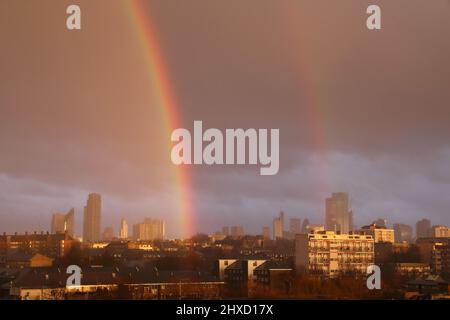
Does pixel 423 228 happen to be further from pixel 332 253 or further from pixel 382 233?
pixel 332 253

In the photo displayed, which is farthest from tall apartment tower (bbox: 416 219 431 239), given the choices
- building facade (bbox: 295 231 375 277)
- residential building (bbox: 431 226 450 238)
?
building facade (bbox: 295 231 375 277)

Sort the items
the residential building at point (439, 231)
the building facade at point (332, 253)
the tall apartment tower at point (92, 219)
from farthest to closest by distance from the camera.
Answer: the residential building at point (439, 231) → the tall apartment tower at point (92, 219) → the building facade at point (332, 253)

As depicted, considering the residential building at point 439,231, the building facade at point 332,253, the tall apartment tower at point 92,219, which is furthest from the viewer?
the residential building at point 439,231

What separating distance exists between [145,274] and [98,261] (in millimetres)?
6313

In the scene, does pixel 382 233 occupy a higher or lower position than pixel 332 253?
higher

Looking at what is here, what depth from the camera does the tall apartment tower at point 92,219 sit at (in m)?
32.9

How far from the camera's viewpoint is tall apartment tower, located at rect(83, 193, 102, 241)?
32938 mm

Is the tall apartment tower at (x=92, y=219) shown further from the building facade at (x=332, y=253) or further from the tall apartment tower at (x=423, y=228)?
the tall apartment tower at (x=423, y=228)

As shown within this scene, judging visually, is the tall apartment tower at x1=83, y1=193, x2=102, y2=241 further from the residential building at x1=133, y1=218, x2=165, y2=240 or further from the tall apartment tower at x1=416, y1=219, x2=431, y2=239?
the tall apartment tower at x1=416, y1=219, x2=431, y2=239

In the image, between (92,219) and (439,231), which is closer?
(92,219)

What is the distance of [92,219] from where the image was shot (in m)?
34.3

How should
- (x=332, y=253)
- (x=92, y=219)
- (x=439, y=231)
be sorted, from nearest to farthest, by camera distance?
(x=332, y=253) < (x=92, y=219) < (x=439, y=231)

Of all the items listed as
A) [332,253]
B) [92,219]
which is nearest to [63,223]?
[92,219]

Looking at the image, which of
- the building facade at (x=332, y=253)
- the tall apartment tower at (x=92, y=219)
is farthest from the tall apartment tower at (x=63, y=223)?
the building facade at (x=332, y=253)
